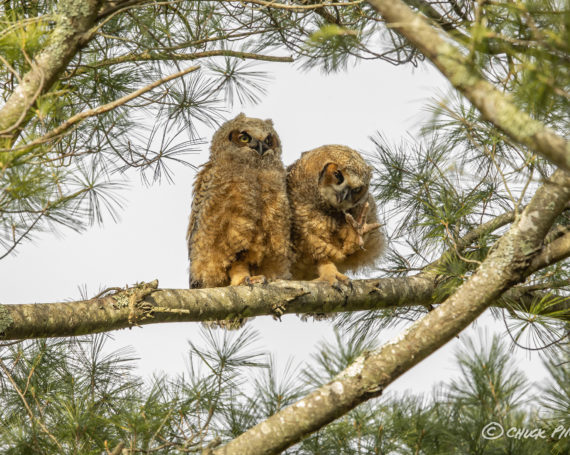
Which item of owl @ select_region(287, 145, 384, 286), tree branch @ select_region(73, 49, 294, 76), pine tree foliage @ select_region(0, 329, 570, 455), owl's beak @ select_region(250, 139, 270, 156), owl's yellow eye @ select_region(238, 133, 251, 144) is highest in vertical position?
tree branch @ select_region(73, 49, 294, 76)

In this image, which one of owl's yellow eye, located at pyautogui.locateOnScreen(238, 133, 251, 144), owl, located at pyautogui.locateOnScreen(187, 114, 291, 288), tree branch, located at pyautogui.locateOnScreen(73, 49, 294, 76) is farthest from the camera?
owl's yellow eye, located at pyautogui.locateOnScreen(238, 133, 251, 144)

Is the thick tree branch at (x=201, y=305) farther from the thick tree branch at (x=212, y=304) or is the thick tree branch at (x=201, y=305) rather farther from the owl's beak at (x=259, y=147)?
the owl's beak at (x=259, y=147)

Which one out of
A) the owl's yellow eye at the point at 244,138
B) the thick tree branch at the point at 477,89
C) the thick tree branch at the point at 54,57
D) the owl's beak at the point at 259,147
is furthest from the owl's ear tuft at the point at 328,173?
the thick tree branch at the point at 477,89

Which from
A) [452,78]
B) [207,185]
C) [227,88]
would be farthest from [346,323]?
[452,78]

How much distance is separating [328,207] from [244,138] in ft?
2.37

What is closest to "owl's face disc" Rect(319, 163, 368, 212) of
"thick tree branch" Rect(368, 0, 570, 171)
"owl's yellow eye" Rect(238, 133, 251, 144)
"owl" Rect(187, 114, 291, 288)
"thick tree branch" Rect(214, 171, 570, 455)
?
"owl" Rect(187, 114, 291, 288)

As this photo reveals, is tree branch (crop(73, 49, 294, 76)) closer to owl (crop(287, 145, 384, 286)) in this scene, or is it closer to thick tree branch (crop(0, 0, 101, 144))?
owl (crop(287, 145, 384, 286))

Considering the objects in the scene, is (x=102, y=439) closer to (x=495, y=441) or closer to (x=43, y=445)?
(x=43, y=445)

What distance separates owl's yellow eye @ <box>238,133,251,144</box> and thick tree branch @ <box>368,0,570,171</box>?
2.38 metres

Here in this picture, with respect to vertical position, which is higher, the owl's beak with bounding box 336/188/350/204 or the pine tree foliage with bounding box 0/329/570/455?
the owl's beak with bounding box 336/188/350/204

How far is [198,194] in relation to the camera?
4.52 metres

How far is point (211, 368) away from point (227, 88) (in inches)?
88.3

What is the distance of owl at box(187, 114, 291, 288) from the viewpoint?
4.24 m

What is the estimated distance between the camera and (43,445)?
3.26 meters
